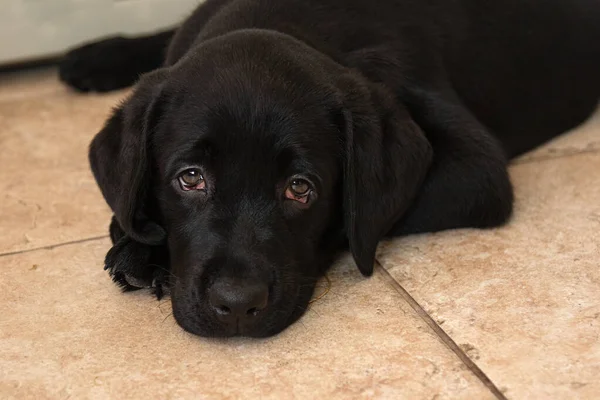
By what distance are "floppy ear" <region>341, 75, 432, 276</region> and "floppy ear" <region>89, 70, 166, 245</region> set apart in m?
0.48

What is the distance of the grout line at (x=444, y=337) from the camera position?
1.66 metres

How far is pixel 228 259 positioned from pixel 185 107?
390 millimetres

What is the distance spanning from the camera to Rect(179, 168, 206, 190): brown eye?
189cm

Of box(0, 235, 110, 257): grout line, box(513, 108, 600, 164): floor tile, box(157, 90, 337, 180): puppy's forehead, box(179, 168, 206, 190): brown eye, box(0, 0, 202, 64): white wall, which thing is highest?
box(157, 90, 337, 180): puppy's forehead

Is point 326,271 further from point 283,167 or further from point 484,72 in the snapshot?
point 484,72

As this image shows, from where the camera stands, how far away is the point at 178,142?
6.22 feet

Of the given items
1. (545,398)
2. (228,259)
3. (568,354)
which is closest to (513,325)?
(568,354)

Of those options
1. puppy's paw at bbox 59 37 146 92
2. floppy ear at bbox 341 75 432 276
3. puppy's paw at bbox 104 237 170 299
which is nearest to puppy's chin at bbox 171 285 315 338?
puppy's paw at bbox 104 237 170 299

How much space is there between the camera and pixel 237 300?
1710mm

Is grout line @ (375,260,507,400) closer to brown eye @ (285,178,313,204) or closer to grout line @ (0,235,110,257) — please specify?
brown eye @ (285,178,313,204)

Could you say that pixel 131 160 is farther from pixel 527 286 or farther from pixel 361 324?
pixel 527 286

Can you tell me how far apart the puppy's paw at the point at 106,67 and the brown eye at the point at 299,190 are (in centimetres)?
190

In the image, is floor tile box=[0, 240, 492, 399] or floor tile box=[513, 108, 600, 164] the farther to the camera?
floor tile box=[513, 108, 600, 164]

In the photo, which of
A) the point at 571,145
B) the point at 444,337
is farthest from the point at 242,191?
the point at 571,145
